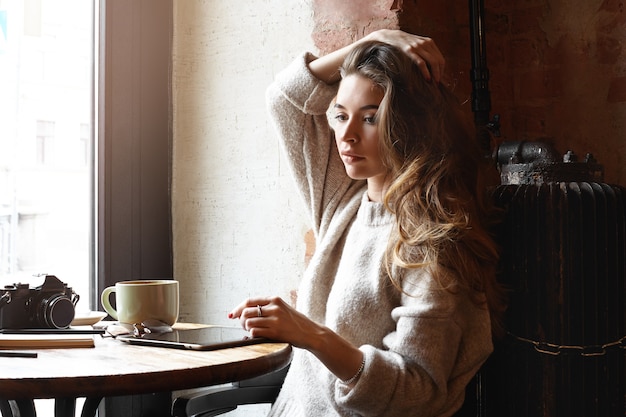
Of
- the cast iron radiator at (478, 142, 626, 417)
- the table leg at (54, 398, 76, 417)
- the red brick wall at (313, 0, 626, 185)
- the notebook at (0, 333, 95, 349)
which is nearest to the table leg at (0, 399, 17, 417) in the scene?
the table leg at (54, 398, 76, 417)

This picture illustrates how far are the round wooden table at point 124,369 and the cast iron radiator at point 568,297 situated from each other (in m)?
0.46

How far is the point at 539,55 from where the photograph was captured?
2049 mm

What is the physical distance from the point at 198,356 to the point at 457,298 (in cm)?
48

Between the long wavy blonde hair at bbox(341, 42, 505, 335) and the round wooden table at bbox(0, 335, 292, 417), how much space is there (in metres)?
0.33

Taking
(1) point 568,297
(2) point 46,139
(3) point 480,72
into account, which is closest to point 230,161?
(2) point 46,139

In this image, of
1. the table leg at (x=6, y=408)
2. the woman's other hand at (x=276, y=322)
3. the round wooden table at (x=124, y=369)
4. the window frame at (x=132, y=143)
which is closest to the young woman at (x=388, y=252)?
the woman's other hand at (x=276, y=322)

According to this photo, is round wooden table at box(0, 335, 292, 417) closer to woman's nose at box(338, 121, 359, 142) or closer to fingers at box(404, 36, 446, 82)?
woman's nose at box(338, 121, 359, 142)

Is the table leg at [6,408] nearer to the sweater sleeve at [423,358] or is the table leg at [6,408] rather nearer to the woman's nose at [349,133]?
the sweater sleeve at [423,358]

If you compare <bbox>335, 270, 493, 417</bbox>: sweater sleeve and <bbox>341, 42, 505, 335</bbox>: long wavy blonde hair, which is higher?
<bbox>341, 42, 505, 335</bbox>: long wavy blonde hair

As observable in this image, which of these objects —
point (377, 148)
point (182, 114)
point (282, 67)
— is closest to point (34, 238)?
point (182, 114)

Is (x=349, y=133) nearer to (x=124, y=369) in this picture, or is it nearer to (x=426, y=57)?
(x=426, y=57)

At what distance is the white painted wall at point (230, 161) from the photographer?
2.09 metres

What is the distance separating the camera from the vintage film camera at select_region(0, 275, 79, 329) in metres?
1.37

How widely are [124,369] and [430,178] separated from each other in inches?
27.6
